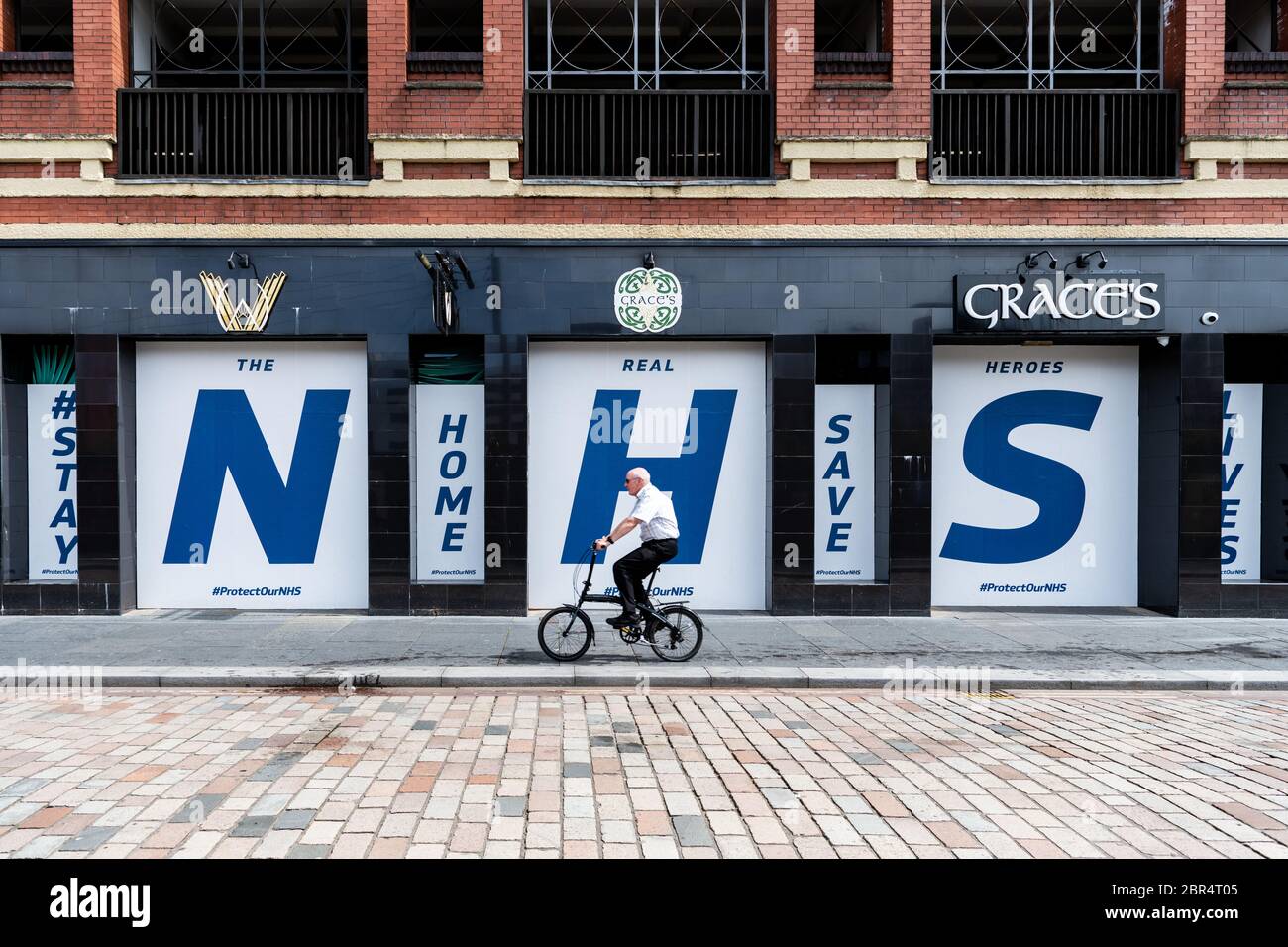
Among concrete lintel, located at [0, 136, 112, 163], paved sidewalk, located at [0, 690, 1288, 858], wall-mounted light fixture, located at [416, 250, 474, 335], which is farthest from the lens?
concrete lintel, located at [0, 136, 112, 163]

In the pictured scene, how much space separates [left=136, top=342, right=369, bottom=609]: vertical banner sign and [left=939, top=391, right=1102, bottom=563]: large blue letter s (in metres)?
8.81

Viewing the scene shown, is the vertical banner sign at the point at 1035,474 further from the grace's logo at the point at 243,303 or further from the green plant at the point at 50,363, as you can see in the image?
the green plant at the point at 50,363

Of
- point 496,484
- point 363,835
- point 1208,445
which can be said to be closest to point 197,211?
point 496,484

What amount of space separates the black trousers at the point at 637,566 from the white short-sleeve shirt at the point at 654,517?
0.24 feet

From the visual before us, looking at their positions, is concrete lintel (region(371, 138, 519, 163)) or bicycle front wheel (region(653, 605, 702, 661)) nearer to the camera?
bicycle front wheel (region(653, 605, 702, 661))

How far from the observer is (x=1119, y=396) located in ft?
37.9

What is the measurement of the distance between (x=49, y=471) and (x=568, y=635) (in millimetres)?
8388

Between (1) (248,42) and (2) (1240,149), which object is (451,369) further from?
(2) (1240,149)

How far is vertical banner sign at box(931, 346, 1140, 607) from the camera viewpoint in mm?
11500

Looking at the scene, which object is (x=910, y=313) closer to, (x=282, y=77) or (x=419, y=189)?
(x=419, y=189)

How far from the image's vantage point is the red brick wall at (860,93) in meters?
10.9

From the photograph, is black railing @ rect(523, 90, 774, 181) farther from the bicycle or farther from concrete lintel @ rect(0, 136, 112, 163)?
the bicycle

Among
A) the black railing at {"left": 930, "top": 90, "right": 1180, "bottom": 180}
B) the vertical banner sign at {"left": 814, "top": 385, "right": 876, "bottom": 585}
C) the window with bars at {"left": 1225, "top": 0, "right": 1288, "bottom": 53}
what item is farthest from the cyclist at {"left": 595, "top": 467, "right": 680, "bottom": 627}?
the window with bars at {"left": 1225, "top": 0, "right": 1288, "bottom": 53}

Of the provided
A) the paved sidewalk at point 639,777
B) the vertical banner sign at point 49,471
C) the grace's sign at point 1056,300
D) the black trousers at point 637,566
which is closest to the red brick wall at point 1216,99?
the grace's sign at point 1056,300
